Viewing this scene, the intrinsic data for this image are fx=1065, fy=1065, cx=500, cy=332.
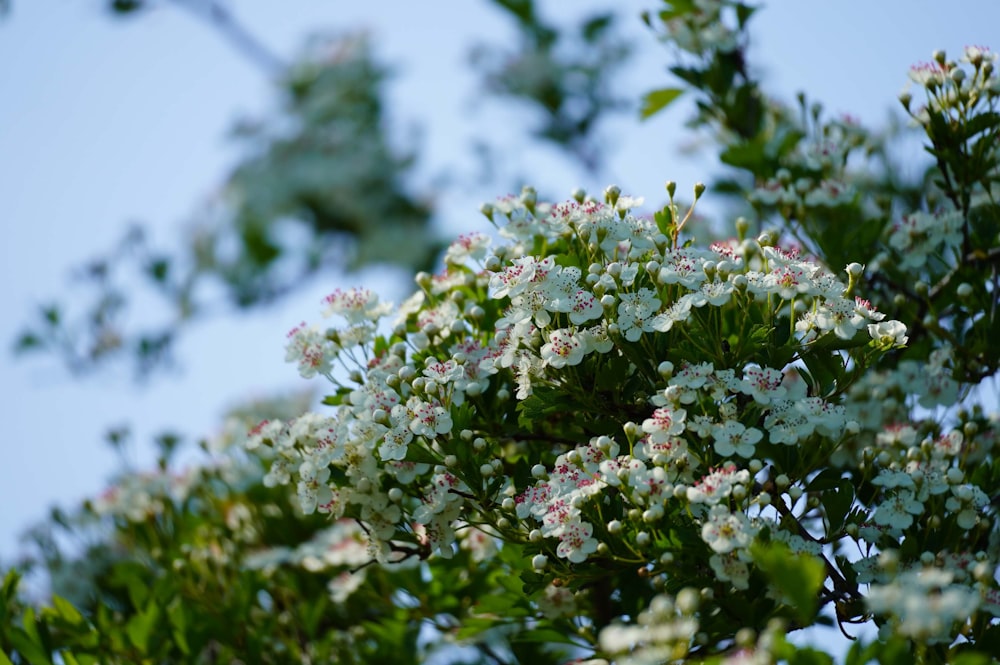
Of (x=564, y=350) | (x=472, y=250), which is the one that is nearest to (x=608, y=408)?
(x=564, y=350)

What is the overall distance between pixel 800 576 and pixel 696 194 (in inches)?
37.6

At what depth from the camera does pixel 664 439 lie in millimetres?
1655

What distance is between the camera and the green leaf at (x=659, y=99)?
9.53ft

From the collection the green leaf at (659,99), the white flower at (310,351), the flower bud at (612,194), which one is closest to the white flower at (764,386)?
the flower bud at (612,194)

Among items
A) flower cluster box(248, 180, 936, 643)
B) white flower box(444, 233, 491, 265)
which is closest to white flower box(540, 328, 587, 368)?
flower cluster box(248, 180, 936, 643)

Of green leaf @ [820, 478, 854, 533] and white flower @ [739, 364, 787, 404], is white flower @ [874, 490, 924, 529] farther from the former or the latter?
white flower @ [739, 364, 787, 404]

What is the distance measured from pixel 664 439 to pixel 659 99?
1.50 m

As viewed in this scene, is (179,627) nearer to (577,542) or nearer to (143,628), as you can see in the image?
(143,628)

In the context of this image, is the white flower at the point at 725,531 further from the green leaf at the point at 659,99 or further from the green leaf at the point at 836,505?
the green leaf at the point at 659,99

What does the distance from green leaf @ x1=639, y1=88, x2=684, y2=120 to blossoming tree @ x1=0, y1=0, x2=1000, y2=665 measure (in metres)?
0.36

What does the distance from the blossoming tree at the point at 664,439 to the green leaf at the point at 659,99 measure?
0.36 meters

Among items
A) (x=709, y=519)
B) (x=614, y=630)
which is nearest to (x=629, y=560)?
(x=709, y=519)

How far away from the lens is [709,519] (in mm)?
1571

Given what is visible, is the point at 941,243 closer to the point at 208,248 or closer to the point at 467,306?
the point at 467,306
